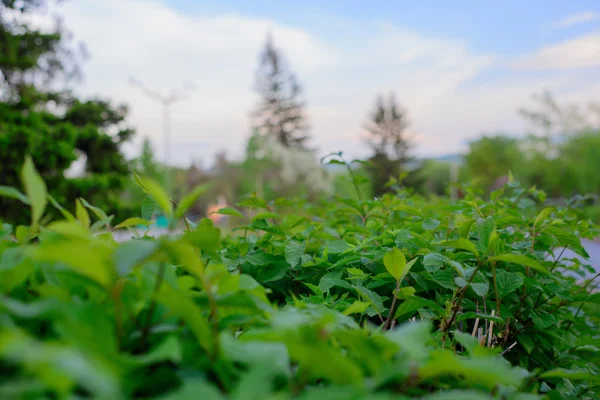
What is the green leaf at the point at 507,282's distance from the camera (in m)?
1.21

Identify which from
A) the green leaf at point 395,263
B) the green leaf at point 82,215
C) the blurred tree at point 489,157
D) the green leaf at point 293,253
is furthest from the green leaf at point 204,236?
the blurred tree at point 489,157

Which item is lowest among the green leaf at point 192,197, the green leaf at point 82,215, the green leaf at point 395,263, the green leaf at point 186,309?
the green leaf at point 395,263

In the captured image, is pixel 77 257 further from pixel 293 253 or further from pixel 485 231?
pixel 485 231

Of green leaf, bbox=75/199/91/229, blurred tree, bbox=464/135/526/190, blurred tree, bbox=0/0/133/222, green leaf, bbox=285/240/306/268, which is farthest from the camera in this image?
blurred tree, bbox=464/135/526/190

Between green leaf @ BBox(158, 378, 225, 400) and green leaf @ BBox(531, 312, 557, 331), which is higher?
green leaf @ BBox(158, 378, 225, 400)

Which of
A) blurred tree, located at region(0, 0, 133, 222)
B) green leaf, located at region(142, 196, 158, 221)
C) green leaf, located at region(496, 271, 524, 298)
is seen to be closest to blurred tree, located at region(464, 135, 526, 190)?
blurred tree, located at region(0, 0, 133, 222)

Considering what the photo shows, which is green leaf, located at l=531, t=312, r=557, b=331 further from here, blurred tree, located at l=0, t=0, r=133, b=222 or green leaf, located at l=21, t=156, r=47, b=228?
blurred tree, located at l=0, t=0, r=133, b=222

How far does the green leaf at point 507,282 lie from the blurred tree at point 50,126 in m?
14.3

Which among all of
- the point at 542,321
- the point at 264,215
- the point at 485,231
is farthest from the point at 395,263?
the point at 542,321

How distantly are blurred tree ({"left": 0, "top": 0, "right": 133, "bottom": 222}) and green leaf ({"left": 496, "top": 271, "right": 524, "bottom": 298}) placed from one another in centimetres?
1431

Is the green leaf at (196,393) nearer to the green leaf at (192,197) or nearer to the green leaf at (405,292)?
the green leaf at (192,197)

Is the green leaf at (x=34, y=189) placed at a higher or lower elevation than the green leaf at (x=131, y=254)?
higher

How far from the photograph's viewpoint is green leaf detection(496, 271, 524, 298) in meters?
1.21

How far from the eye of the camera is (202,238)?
637mm
